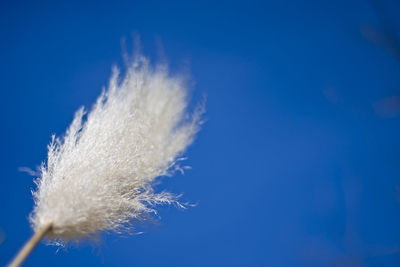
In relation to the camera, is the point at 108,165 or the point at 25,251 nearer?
the point at 25,251

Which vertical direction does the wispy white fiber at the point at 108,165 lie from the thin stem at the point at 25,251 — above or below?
above

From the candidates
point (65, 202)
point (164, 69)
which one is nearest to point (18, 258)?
point (65, 202)

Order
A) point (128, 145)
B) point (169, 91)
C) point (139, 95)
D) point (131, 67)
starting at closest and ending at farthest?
point (128, 145) < point (139, 95) < point (131, 67) < point (169, 91)

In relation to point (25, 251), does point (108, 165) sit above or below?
above

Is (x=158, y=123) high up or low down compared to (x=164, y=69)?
down

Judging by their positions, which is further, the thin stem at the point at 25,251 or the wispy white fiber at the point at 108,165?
the wispy white fiber at the point at 108,165

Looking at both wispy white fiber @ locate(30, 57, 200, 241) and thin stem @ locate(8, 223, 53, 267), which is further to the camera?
wispy white fiber @ locate(30, 57, 200, 241)

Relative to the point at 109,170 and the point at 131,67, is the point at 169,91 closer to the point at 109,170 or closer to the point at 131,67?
the point at 131,67

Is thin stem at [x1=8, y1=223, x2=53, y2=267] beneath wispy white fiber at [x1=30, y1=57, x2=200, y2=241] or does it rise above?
beneath
